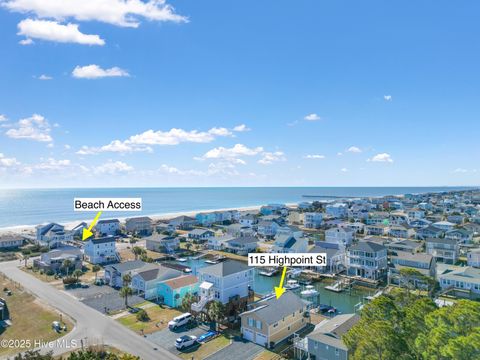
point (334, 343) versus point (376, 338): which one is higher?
point (376, 338)

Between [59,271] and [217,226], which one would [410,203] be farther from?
[59,271]

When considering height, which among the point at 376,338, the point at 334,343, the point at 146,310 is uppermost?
the point at 376,338

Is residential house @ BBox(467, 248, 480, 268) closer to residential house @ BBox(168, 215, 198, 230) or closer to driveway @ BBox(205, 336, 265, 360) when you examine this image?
driveway @ BBox(205, 336, 265, 360)

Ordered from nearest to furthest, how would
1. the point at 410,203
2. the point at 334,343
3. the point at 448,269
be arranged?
1. the point at 334,343
2. the point at 448,269
3. the point at 410,203

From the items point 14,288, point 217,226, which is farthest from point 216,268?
point 217,226

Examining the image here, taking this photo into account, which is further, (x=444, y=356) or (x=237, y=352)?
(x=237, y=352)

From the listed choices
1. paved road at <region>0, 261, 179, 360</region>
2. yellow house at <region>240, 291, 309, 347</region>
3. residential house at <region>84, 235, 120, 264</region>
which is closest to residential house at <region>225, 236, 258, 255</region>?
residential house at <region>84, 235, 120, 264</region>
